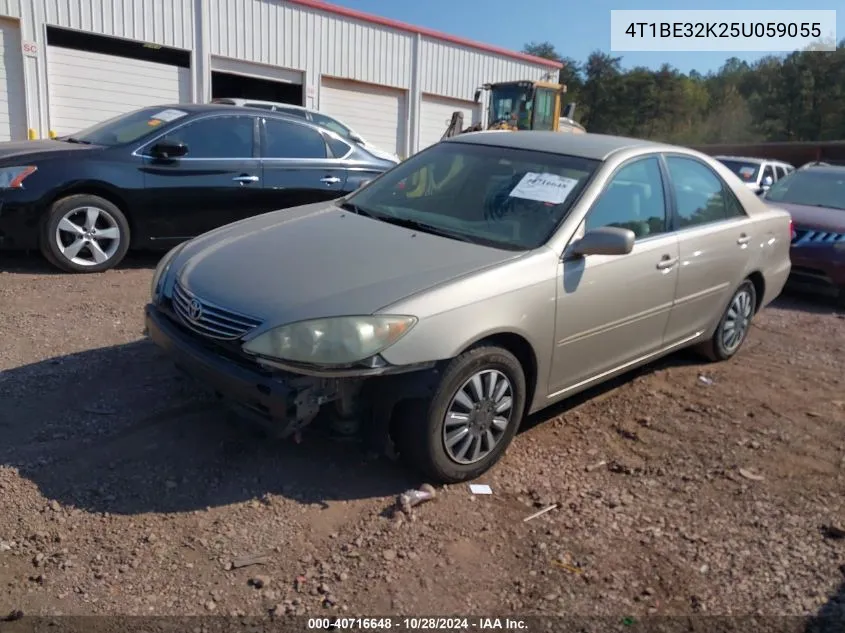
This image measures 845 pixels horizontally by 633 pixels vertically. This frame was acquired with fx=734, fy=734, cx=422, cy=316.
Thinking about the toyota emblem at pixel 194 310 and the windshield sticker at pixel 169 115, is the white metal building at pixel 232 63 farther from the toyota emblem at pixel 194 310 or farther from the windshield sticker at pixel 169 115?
the toyota emblem at pixel 194 310

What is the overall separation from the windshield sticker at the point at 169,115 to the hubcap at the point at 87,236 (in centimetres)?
112

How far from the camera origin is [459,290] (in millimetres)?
3213

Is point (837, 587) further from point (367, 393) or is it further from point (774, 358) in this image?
point (774, 358)

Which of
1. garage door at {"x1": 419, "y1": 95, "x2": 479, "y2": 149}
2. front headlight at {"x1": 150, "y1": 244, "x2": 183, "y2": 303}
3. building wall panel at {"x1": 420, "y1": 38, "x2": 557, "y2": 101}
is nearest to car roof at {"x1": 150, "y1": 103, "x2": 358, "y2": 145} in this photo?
front headlight at {"x1": 150, "y1": 244, "x2": 183, "y2": 303}

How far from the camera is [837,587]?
9.63 ft

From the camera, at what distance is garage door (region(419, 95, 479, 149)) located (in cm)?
2200

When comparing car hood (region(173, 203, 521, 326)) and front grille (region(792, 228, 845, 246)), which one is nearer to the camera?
car hood (region(173, 203, 521, 326))

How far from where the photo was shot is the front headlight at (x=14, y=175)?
604cm

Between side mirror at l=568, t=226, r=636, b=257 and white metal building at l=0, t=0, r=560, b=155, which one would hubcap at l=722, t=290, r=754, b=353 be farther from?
white metal building at l=0, t=0, r=560, b=155

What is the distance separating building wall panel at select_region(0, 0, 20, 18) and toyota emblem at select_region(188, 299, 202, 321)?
14.2m

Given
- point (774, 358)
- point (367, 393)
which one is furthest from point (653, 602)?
point (774, 358)

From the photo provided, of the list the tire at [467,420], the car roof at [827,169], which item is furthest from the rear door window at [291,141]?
the car roof at [827,169]

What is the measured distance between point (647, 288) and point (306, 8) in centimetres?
1688

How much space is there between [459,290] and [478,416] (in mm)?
623
